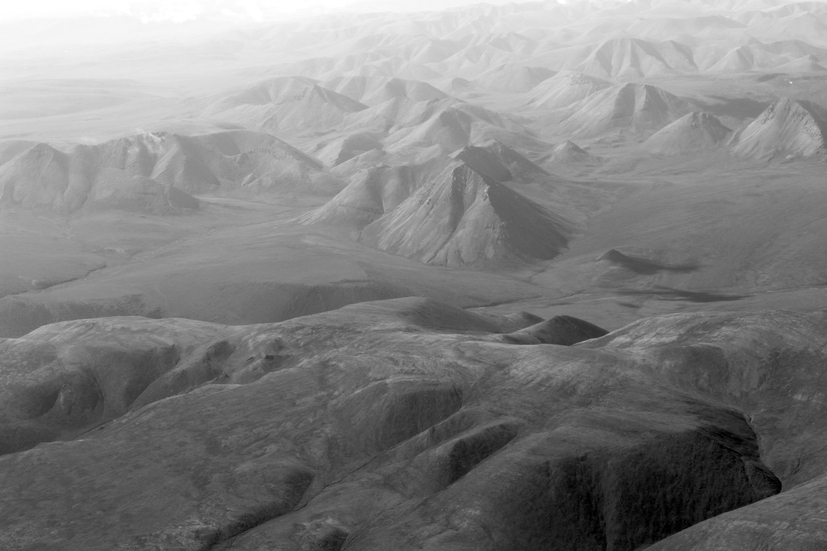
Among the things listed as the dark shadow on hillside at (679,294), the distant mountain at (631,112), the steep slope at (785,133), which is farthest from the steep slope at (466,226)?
the distant mountain at (631,112)

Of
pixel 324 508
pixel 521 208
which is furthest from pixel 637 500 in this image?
pixel 521 208

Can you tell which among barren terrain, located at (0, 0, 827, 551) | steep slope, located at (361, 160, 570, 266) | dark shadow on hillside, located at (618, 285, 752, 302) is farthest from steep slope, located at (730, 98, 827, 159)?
dark shadow on hillside, located at (618, 285, 752, 302)

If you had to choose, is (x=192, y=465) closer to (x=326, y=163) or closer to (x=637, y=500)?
(x=637, y=500)

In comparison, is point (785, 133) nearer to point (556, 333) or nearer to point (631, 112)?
point (631, 112)

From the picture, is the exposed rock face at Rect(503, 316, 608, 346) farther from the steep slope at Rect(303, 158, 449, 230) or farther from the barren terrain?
the steep slope at Rect(303, 158, 449, 230)

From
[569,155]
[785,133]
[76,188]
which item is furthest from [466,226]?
[785,133]

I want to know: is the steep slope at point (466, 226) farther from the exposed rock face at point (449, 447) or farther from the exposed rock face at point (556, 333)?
the exposed rock face at point (449, 447)
